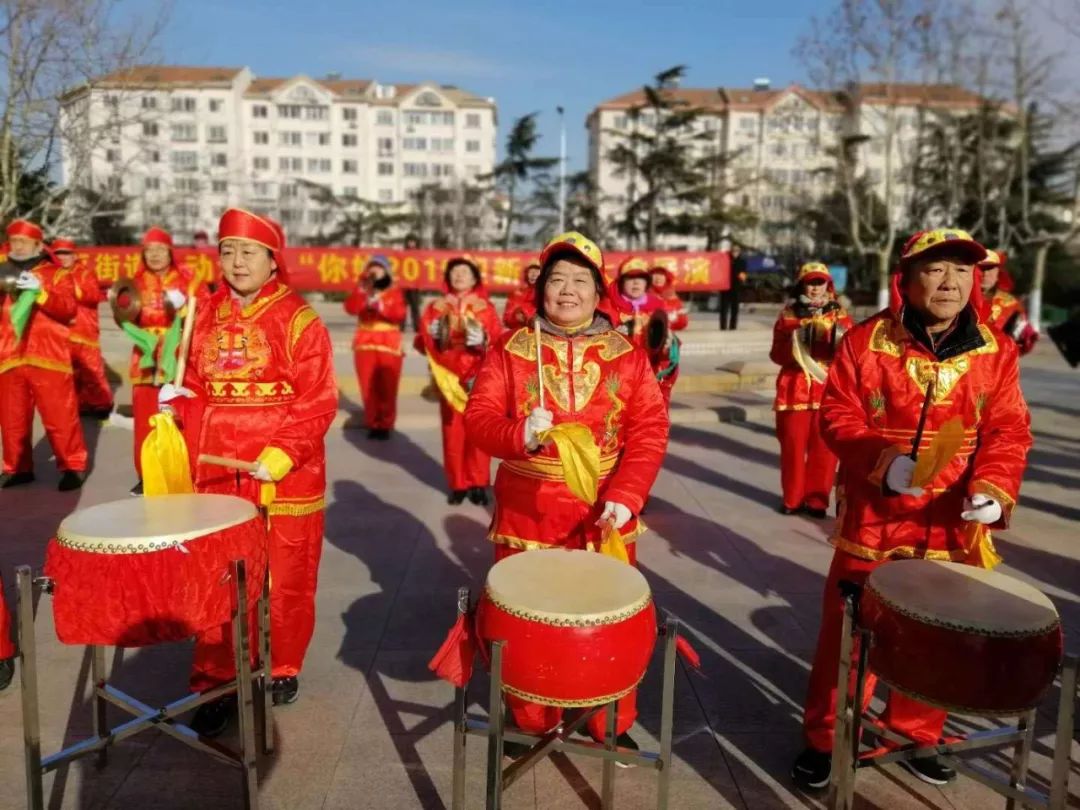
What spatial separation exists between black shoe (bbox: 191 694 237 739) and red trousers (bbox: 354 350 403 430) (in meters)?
→ 6.25

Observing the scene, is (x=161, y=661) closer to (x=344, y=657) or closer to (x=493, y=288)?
(x=344, y=657)

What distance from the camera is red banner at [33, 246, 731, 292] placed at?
60.1 feet

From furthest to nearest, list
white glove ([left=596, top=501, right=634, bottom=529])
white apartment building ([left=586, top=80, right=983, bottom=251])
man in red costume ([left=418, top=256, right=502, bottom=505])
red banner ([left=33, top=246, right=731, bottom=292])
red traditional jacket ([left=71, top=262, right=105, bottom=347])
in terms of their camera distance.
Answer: white apartment building ([left=586, top=80, right=983, bottom=251]) < red banner ([left=33, top=246, right=731, bottom=292]) < red traditional jacket ([left=71, top=262, right=105, bottom=347]) < man in red costume ([left=418, top=256, right=502, bottom=505]) < white glove ([left=596, top=501, right=634, bottom=529])

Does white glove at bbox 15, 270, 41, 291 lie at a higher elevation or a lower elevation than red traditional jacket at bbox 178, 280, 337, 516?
higher

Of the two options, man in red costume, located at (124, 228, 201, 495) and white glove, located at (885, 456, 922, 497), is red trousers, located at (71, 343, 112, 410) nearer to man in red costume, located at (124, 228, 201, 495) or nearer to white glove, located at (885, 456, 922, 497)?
man in red costume, located at (124, 228, 201, 495)

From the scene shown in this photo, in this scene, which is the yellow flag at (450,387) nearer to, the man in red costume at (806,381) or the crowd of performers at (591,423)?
the man in red costume at (806,381)

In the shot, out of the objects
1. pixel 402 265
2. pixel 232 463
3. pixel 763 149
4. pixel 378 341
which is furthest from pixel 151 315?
pixel 763 149

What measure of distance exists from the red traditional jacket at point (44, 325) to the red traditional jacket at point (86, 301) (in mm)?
231

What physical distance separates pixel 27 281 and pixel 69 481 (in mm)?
1766

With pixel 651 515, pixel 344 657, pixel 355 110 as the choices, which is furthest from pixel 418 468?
pixel 355 110

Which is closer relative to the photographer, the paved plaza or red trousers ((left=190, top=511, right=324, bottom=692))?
the paved plaza

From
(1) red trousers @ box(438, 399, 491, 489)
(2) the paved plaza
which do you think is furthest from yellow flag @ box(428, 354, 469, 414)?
(2) the paved plaza

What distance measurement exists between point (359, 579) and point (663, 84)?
136ft

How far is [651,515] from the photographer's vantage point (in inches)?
253
